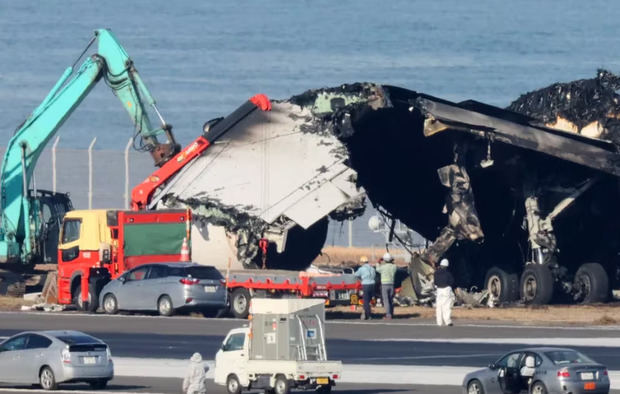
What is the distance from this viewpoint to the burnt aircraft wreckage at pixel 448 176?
141 feet

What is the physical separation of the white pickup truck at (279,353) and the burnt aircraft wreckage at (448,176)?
18096 millimetres

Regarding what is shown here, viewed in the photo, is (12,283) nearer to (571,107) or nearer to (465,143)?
(465,143)

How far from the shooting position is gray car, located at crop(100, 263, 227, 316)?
39562 mm

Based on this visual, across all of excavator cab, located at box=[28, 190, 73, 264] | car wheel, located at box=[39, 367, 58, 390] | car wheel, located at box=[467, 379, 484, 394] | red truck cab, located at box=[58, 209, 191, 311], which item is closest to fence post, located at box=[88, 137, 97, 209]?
excavator cab, located at box=[28, 190, 73, 264]

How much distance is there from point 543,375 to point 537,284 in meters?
19.9

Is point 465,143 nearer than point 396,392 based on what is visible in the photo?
No

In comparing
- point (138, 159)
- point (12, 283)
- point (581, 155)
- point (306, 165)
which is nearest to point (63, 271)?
point (12, 283)

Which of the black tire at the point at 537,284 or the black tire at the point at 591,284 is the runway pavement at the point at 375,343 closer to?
the black tire at the point at 537,284

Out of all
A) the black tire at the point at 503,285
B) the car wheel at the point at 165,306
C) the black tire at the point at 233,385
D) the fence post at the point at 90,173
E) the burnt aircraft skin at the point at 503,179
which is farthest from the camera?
the fence post at the point at 90,173

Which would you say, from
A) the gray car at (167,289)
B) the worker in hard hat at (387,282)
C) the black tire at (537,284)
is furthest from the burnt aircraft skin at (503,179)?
the gray car at (167,289)

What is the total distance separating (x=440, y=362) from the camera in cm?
2897

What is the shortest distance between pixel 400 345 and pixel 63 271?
593 inches

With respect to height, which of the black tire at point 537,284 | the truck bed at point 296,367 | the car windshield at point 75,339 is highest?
the black tire at point 537,284

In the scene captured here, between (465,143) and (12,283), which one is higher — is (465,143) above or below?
above
